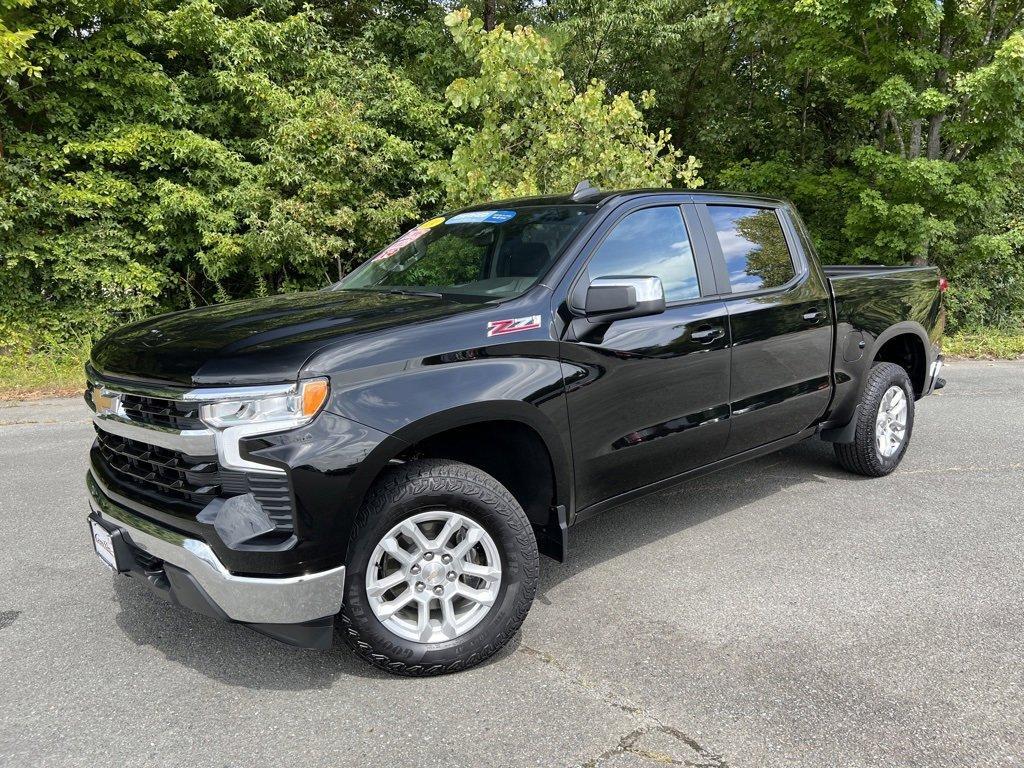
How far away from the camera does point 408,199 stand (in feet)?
39.2

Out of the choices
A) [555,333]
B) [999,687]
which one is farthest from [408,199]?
[999,687]

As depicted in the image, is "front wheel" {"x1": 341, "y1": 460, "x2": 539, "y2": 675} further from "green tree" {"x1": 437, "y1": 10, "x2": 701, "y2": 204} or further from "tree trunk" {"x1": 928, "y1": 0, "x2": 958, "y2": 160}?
"tree trunk" {"x1": 928, "y1": 0, "x2": 958, "y2": 160}

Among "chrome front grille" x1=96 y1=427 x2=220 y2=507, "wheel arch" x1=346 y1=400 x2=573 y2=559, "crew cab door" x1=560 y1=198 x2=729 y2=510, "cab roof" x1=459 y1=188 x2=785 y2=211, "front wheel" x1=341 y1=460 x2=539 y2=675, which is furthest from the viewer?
"cab roof" x1=459 y1=188 x2=785 y2=211

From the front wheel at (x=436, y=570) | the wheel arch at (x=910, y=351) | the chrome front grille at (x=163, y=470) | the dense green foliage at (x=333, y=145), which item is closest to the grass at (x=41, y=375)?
the dense green foliage at (x=333, y=145)

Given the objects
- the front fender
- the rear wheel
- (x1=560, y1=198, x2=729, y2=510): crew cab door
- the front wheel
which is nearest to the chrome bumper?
the front wheel

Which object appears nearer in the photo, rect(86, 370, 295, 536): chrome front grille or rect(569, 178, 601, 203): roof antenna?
rect(86, 370, 295, 536): chrome front grille

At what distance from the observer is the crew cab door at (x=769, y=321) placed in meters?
3.99

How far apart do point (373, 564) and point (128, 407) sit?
1128 mm

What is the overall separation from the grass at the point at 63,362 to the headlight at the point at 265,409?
25.1 ft

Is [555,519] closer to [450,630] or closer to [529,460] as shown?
[529,460]

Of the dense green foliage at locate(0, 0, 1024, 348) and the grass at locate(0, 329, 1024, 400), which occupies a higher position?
the dense green foliage at locate(0, 0, 1024, 348)

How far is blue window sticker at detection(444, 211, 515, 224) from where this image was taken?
13.0ft

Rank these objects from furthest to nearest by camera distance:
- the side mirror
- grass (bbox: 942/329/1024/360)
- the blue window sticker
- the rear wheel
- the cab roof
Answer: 1. grass (bbox: 942/329/1024/360)
2. the rear wheel
3. the blue window sticker
4. the cab roof
5. the side mirror

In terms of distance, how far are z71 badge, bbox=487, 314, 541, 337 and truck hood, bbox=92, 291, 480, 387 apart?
0.14 metres
